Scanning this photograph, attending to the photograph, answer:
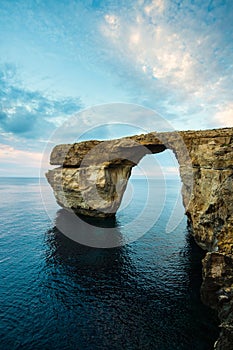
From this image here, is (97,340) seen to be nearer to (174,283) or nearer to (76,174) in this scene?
(174,283)

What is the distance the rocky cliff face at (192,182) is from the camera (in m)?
14.4

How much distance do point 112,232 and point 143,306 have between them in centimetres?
2009

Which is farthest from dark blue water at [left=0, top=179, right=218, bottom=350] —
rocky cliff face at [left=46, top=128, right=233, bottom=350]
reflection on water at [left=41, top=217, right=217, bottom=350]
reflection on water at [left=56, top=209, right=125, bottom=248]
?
rocky cliff face at [left=46, top=128, right=233, bottom=350]

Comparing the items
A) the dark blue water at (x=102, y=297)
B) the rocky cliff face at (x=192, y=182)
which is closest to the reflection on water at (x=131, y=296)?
the dark blue water at (x=102, y=297)

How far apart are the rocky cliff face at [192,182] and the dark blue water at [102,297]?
293 cm

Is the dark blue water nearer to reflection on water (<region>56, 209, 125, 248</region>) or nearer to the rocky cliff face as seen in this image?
reflection on water (<region>56, 209, 125, 248</region>)

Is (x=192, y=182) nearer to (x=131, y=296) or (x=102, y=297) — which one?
(x=131, y=296)

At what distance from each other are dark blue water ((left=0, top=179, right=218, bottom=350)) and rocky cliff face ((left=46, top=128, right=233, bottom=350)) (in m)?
2.93

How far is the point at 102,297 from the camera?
1858 cm

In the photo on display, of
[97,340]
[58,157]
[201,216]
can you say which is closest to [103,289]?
[97,340]

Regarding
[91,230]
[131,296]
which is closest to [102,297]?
[131,296]

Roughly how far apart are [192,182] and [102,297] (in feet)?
61.6

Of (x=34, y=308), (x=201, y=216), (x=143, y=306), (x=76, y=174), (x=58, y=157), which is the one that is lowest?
(x=34, y=308)

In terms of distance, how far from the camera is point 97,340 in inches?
546
